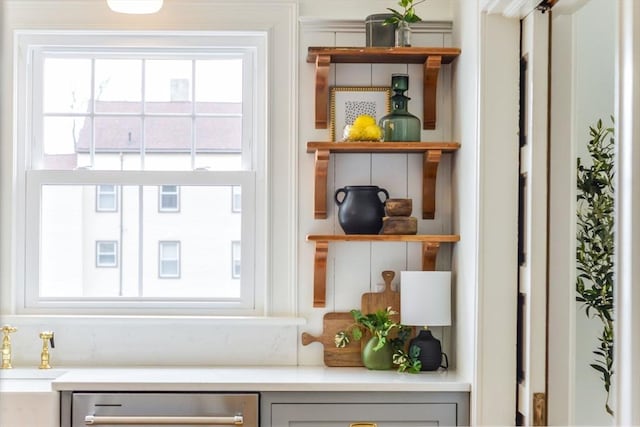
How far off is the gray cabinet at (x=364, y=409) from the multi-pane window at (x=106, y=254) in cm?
91

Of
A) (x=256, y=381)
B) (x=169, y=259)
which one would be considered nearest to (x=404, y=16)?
(x=169, y=259)

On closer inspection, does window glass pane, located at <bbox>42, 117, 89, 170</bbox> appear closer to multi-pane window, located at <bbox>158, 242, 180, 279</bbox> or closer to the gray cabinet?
multi-pane window, located at <bbox>158, 242, 180, 279</bbox>

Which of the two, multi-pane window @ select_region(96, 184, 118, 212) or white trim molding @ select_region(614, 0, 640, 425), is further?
multi-pane window @ select_region(96, 184, 118, 212)

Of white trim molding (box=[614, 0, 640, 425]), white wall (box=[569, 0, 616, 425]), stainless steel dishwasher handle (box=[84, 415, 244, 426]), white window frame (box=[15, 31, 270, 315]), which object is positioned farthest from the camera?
white window frame (box=[15, 31, 270, 315])

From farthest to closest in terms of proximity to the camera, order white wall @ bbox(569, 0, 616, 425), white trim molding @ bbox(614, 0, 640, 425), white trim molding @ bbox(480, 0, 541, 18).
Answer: white wall @ bbox(569, 0, 616, 425) → white trim molding @ bbox(480, 0, 541, 18) → white trim molding @ bbox(614, 0, 640, 425)

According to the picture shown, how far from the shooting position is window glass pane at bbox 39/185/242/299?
10.6 feet

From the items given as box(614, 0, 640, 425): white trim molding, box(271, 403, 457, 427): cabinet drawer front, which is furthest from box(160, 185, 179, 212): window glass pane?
box(614, 0, 640, 425): white trim molding

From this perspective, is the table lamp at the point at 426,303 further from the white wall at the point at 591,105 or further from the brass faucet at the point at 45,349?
the brass faucet at the point at 45,349

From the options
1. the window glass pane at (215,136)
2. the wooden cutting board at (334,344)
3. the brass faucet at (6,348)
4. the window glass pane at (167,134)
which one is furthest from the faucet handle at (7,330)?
the wooden cutting board at (334,344)

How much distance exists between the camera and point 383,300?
10.3ft

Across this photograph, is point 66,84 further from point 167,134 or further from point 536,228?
point 536,228

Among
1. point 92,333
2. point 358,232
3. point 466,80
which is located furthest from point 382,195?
point 92,333

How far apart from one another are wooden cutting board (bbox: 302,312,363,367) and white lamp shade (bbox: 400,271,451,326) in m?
0.25

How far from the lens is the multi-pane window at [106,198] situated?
322 centimetres
